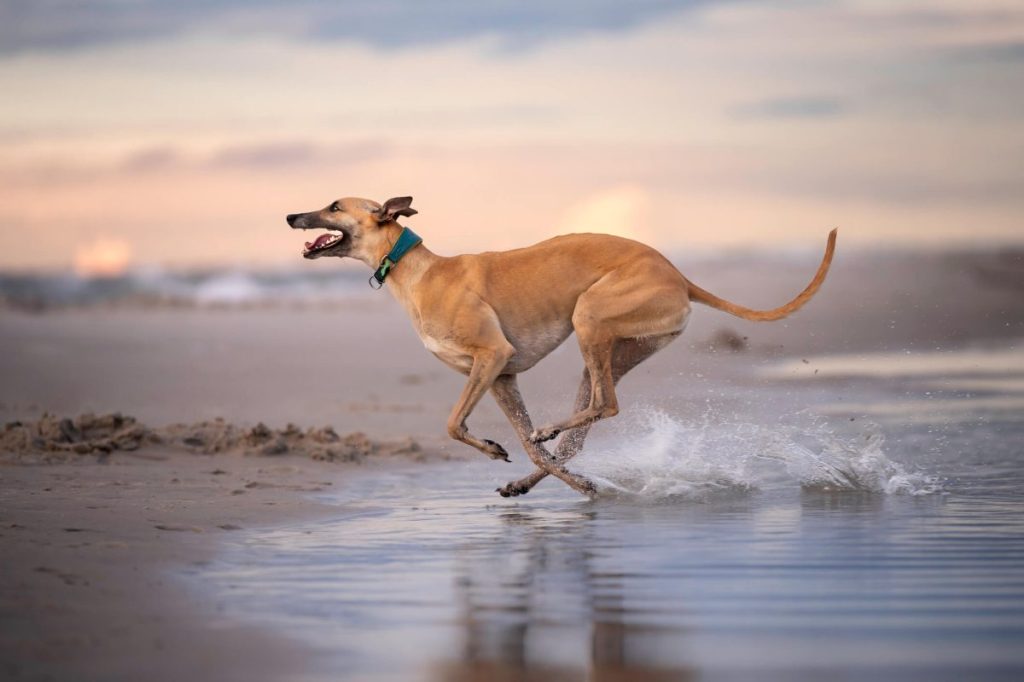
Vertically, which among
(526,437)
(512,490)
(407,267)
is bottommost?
(512,490)

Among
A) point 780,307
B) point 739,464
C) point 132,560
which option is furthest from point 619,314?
point 132,560

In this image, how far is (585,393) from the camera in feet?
31.4

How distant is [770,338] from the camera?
1816 cm

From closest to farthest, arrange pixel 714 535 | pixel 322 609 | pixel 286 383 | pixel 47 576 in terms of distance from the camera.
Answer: pixel 322 609 → pixel 47 576 → pixel 714 535 → pixel 286 383

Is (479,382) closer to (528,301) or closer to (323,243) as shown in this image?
→ (528,301)

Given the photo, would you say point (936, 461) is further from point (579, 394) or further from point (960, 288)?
point (960, 288)

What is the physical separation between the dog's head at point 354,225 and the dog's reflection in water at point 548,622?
2.64 meters

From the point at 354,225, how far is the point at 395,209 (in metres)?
0.28

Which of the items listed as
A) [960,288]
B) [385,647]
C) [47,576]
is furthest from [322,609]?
[960,288]

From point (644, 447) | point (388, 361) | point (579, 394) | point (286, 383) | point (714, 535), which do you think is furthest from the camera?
point (388, 361)

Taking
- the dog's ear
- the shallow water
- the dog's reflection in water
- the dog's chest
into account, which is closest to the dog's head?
the dog's ear

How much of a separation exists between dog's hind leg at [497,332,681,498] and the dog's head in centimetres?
154

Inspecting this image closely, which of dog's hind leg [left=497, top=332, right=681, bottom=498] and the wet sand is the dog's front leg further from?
the wet sand

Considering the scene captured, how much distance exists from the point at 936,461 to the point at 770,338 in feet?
24.5
